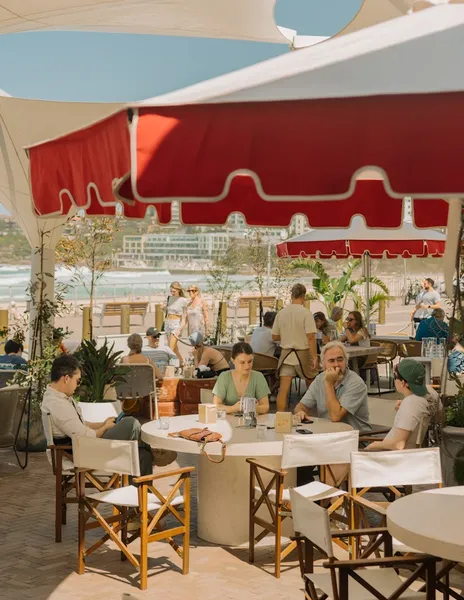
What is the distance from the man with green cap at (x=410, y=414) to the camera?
5.98 metres

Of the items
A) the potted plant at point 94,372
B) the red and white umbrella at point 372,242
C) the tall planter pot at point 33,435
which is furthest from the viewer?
the red and white umbrella at point 372,242

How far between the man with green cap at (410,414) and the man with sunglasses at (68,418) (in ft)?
5.30

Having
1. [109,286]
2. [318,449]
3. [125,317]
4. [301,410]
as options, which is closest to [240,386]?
[301,410]

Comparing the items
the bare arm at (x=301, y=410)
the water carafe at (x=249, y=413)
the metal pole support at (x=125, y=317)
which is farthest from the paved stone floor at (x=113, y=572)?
the metal pole support at (x=125, y=317)

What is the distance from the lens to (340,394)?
674 cm

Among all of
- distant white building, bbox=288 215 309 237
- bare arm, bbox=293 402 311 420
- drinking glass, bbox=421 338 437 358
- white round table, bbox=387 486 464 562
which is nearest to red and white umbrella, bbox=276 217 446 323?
distant white building, bbox=288 215 309 237

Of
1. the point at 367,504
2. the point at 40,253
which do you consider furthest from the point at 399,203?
the point at 40,253

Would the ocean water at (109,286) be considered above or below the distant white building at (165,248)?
below

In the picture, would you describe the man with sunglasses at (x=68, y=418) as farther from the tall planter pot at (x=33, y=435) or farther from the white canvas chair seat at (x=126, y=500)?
the tall planter pot at (x=33, y=435)

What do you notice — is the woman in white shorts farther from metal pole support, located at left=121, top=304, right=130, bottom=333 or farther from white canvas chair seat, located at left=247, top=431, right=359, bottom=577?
metal pole support, located at left=121, top=304, right=130, bottom=333

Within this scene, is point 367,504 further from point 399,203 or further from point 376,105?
point 399,203

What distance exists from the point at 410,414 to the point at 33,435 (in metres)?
4.53

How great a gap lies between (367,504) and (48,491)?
12.0ft

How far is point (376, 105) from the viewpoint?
357 cm
